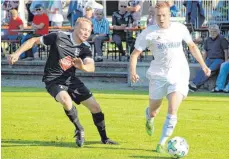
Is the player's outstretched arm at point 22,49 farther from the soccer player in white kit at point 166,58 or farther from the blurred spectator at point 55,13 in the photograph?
the blurred spectator at point 55,13

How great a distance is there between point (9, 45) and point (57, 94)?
47.5 ft

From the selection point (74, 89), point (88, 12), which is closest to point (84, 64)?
point (74, 89)

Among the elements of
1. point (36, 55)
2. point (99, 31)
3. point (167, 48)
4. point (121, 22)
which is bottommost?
point (36, 55)

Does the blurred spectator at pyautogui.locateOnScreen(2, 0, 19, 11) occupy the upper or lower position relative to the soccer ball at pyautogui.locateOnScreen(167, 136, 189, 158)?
upper

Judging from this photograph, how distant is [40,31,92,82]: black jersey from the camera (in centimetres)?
1089

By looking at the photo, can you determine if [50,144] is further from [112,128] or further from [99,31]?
[99,31]

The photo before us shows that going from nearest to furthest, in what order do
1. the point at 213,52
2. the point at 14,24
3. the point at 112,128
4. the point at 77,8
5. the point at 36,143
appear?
the point at 36,143 → the point at 112,128 → the point at 213,52 → the point at 77,8 → the point at 14,24

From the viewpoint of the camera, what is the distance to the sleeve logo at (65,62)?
10.9 metres

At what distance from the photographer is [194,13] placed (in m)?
22.6

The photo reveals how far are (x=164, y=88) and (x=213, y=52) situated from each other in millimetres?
9406

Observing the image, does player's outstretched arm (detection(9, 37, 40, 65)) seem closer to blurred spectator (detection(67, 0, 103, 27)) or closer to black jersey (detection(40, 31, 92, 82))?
black jersey (detection(40, 31, 92, 82))

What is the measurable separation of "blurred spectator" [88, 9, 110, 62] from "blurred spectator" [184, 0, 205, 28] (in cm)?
242

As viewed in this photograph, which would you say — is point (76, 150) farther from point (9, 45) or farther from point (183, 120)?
point (9, 45)

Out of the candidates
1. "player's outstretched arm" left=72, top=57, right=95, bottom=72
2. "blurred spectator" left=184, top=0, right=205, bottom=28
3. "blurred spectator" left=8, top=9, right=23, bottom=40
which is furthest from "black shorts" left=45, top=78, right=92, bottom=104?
"blurred spectator" left=8, top=9, right=23, bottom=40
